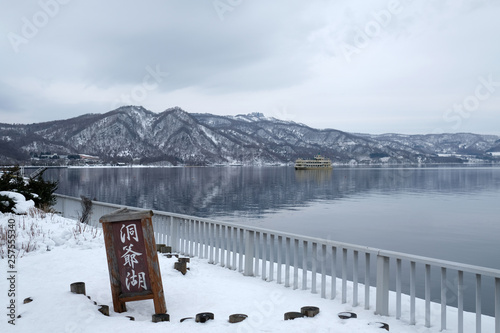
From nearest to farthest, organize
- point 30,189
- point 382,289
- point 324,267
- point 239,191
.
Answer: point 382,289
point 324,267
point 30,189
point 239,191

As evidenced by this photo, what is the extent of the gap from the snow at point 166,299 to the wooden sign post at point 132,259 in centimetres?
31

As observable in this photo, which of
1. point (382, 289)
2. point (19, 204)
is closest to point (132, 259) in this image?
point (382, 289)

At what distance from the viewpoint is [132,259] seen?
19.0 ft

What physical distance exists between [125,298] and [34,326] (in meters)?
1.23

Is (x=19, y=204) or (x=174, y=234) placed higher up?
(x=19, y=204)

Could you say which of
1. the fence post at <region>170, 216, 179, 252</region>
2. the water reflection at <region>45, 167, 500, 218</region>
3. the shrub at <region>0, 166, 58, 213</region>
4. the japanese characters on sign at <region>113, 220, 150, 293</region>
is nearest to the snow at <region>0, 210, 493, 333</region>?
the japanese characters on sign at <region>113, 220, 150, 293</region>

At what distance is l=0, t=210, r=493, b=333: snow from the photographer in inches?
201

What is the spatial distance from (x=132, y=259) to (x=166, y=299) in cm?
109

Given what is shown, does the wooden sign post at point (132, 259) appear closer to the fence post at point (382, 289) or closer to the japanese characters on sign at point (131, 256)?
the japanese characters on sign at point (131, 256)

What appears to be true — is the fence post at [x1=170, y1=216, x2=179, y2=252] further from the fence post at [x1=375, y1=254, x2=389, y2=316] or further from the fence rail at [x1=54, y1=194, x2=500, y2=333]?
the fence post at [x1=375, y1=254, x2=389, y2=316]

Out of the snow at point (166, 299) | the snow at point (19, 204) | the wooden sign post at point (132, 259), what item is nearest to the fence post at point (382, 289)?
the snow at point (166, 299)

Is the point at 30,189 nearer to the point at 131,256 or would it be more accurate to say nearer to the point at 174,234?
the point at 174,234

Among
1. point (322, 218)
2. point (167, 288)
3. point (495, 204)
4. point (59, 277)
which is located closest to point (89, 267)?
point (59, 277)

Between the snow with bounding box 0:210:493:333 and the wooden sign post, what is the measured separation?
31 centimetres
